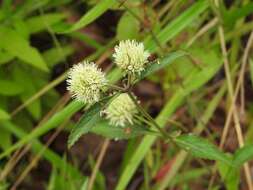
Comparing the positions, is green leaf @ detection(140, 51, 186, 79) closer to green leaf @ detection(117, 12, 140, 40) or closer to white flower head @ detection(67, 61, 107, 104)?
white flower head @ detection(67, 61, 107, 104)

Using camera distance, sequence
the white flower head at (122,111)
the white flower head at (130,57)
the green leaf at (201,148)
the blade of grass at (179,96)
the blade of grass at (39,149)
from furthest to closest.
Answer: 1. the blade of grass at (39,149)
2. the blade of grass at (179,96)
3. the white flower head at (122,111)
4. the green leaf at (201,148)
5. the white flower head at (130,57)

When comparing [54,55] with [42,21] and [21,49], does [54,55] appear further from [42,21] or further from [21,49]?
[21,49]

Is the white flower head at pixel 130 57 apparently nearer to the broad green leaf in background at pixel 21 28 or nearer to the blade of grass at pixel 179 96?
the blade of grass at pixel 179 96

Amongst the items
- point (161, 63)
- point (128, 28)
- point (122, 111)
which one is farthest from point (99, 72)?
point (128, 28)

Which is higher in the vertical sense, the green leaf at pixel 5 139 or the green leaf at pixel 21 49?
the green leaf at pixel 21 49

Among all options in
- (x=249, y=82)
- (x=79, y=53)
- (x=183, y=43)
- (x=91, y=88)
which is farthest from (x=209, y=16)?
(x=91, y=88)

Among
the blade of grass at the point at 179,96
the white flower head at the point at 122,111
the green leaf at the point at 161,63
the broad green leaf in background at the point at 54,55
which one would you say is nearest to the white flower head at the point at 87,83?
the green leaf at the point at 161,63

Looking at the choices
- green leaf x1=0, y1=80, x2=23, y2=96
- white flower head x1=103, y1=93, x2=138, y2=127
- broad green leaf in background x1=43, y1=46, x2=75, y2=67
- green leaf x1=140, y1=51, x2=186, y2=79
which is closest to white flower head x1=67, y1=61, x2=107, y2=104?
green leaf x1=140, y1=51, x2=186, y2=79
